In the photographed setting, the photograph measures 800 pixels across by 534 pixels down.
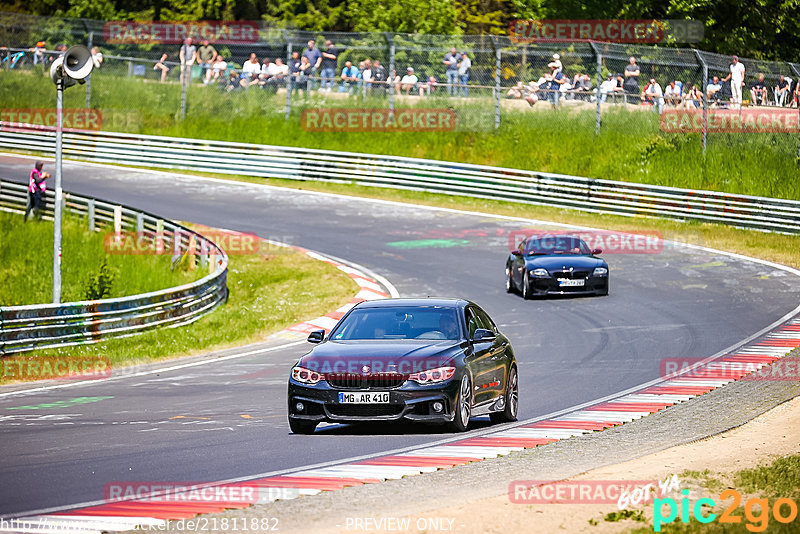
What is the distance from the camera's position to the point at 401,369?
37.4 ft

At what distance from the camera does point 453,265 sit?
2736 cm

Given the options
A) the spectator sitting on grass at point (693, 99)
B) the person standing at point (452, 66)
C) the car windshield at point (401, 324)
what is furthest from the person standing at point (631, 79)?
the car windshield at point (401, 324)

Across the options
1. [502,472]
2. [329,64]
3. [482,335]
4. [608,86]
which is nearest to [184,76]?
[329,64]

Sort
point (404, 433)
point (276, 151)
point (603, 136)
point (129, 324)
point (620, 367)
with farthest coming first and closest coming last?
point (276, 151), point (603, 136), point (129, 324), point (620, 367), point (404, 433)

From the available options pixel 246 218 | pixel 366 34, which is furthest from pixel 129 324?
pixel 366 34

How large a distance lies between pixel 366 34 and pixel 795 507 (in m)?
31.4

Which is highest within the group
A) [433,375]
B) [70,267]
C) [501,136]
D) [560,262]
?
[433,375]

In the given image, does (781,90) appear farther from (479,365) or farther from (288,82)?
(479,365)

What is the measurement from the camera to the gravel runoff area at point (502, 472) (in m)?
8.41

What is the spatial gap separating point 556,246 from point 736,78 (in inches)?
463

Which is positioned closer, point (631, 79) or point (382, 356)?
point (382, 356)

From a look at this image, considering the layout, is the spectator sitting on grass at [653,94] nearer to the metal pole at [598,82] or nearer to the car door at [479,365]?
the metal pole at [598,82]

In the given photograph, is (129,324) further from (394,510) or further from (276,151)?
(276,151)

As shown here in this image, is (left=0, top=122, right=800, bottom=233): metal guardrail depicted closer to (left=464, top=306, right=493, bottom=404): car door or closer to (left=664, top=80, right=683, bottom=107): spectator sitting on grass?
(left=664, top=80, right=683, bottom=107): spectator sitting on grass
